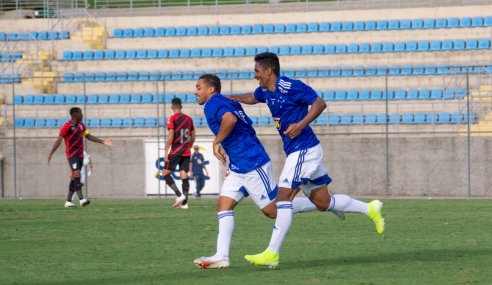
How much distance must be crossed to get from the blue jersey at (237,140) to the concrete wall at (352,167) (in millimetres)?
13237

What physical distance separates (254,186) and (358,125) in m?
14.8

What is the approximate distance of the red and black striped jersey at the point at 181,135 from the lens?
14383mm

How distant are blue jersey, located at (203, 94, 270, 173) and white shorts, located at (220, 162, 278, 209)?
6 centimetres

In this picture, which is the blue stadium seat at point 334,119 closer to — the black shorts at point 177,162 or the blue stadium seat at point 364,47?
the blue stadium seat at point 364,47

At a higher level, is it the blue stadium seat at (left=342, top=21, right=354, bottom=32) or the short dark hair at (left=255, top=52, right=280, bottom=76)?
the blue stadium seat at (left=342, top=21, right=354, bottom=32)

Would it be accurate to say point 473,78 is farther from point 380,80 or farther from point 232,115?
point 232,115

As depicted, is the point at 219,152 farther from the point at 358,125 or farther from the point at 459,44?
the point at 459,44

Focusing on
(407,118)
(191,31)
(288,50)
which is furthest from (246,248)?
(191,31)

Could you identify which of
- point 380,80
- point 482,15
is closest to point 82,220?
point 380,80

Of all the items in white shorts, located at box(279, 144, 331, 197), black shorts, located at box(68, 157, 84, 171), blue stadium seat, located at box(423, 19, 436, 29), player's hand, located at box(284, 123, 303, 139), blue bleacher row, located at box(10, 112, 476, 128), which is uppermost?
blue stadium seat, located at box(423, 19, 436, 29)

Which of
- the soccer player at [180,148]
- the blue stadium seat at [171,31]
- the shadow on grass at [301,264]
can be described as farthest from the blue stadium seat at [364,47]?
the shadow on grass at [301,264]

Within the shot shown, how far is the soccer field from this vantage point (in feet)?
19.8

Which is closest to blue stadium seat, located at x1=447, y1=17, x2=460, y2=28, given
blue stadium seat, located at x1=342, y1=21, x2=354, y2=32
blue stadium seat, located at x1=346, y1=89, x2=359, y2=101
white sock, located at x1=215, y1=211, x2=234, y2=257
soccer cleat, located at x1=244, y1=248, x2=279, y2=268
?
blue stadium seat, located at x1=342, y1=21, x2=354, y2=32

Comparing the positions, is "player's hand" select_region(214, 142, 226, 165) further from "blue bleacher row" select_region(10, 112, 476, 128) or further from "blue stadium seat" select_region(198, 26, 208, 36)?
"blue stadium seat" select_region(198, 26, 208, 36)
